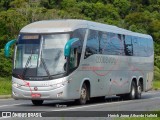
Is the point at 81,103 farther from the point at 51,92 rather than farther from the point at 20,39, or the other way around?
the point at 20,39

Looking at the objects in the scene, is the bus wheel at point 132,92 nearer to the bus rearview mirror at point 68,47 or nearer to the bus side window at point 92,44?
the bus side window at point 92,44

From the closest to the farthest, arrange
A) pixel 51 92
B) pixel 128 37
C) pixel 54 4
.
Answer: pixel 51 92
pixel 128 37
pixel 54 4

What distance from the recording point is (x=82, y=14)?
93375 mm

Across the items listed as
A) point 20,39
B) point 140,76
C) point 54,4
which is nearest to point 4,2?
point 54,4

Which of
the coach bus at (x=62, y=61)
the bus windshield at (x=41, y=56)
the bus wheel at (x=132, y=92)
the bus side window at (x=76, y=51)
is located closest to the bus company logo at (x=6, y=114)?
the coach bus at (x=62, y=61)

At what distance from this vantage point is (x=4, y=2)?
104 metres

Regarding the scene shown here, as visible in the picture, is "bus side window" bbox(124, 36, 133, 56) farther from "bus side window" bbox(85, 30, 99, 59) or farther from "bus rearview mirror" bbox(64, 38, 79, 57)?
"bus rearview mirror" bbox(64, 38, 79, 57)

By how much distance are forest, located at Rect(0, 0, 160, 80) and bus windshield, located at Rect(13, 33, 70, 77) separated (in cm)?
2990

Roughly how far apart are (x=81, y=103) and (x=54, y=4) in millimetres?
87043

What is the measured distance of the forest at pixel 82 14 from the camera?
2608 inches

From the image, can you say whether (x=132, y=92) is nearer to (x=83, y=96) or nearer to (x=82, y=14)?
(x=83, y=96)

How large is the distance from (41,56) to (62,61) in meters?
0.85

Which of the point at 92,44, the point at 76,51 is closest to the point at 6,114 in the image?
the point at 76,51

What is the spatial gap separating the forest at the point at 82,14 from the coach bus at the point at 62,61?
27809mm
